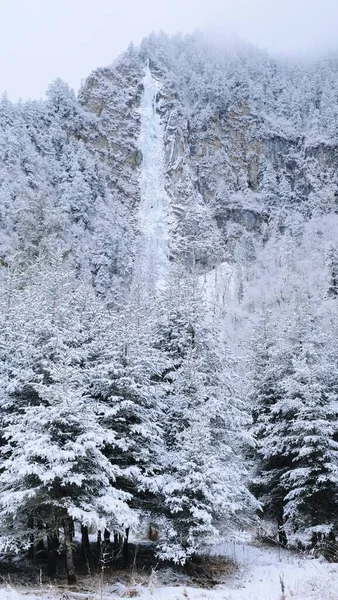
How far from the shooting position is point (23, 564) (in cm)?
1614

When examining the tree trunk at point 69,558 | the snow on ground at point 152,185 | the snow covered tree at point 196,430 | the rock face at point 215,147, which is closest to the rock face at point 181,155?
the rock face at point 215,147

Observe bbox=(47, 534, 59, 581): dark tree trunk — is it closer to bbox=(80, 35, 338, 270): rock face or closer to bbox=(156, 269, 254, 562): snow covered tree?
bbox=(156, 269, 254, 562): snow covered tree

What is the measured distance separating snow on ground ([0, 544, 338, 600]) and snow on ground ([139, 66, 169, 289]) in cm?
10519

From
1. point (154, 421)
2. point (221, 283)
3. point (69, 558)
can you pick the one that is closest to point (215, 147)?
point (221, 283)

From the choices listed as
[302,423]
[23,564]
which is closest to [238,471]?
[302,423]

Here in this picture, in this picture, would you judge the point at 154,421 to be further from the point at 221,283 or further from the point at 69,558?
the point at 221,283

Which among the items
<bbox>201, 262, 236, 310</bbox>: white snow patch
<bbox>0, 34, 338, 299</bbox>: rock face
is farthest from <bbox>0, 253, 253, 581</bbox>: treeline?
<bbox>201, 262, 236, 310</bbox>: white snow patch

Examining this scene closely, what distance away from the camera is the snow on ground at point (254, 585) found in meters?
9.24

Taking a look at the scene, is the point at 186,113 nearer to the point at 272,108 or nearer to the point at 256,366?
the point at 272,108

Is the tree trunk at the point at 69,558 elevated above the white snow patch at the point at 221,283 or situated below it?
below

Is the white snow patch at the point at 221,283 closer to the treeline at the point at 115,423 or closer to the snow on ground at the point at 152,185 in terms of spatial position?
the snow on ground at the point at 152,185

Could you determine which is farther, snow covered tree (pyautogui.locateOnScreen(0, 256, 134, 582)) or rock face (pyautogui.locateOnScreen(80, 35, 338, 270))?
rock face (pyautogui.locateOnScreen(80, 35, 338, 270))

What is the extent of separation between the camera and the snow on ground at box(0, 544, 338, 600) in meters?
9.24

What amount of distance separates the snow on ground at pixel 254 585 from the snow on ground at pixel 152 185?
10519 centimetres
